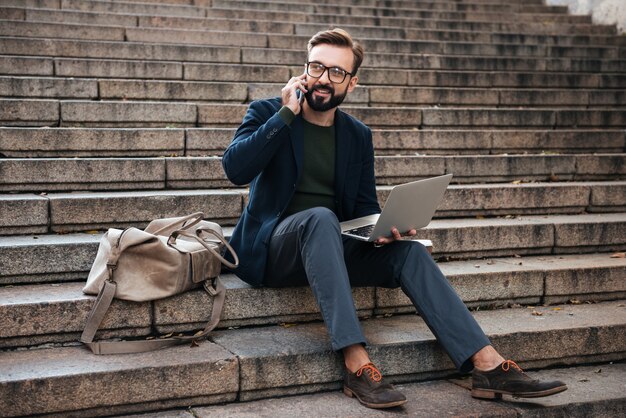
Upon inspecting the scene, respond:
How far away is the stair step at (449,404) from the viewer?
3572 mm

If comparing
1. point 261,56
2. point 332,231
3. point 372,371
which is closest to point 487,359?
point 372,371

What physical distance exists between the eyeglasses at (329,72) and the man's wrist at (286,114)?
251mm

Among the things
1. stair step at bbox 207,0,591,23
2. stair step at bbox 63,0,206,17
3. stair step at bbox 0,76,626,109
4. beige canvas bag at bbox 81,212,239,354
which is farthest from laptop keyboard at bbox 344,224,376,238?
stair step at bbox 207,0,591,23

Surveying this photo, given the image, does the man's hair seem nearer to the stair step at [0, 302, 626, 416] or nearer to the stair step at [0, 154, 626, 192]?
the stair step at [0, 302, 626, 416]

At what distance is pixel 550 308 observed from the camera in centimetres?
486

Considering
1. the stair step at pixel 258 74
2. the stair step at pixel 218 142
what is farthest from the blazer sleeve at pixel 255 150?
the stair step at pixel 258 74

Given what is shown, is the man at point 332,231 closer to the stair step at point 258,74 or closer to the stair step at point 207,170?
the stair step at point 207,170

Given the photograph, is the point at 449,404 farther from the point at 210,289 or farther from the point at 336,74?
the point at 336,74

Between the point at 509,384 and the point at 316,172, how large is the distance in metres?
1.39

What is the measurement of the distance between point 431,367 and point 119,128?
3.18 meters

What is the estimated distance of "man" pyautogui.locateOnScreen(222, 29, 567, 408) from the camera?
365cm

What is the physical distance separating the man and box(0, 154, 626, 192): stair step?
142 cm

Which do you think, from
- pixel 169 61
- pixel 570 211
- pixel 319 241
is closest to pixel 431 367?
pixel 319 241

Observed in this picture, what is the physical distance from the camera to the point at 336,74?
404 centimetres
